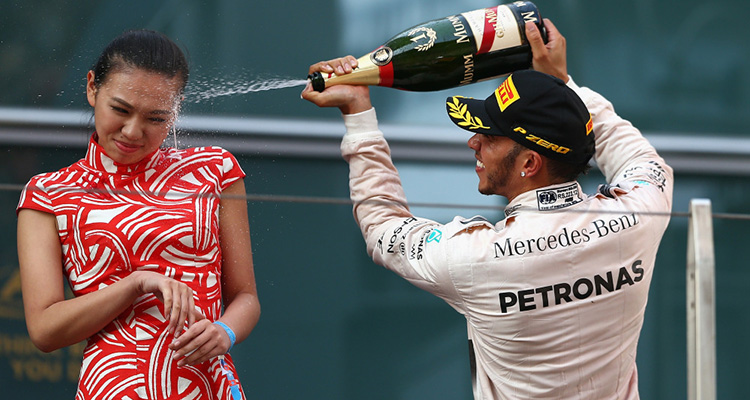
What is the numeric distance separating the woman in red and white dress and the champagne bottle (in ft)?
1.02

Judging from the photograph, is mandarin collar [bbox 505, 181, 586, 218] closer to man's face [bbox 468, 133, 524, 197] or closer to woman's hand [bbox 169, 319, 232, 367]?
man's face [bbox 468, 133, 524, 197]

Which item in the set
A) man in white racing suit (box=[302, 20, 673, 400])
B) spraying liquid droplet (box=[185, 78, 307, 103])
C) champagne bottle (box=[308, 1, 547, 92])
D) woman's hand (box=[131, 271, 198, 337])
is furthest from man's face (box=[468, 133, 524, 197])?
woman's hand (box=[131, 271, 198, 337])

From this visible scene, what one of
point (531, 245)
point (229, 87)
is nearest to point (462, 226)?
point (531, 245)

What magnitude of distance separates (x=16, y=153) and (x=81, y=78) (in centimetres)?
17

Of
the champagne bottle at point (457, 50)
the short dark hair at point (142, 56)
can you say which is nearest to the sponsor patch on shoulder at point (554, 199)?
the champagne bottle at point (457, 50)

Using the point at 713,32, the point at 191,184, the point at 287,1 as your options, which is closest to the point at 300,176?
the point at 287,1

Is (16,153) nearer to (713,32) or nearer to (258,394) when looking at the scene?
(258,394)

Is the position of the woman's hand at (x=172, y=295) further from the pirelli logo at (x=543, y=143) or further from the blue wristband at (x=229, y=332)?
the pirelli logo at (x=543, y=143)

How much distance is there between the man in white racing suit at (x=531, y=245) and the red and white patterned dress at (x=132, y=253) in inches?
8.8

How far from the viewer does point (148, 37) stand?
3.62 ft

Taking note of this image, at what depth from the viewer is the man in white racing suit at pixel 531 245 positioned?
3.51ft

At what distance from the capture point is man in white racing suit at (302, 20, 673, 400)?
107cm

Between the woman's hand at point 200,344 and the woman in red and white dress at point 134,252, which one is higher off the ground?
the woman in red and white dress at point 134,252

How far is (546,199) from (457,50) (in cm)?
28
